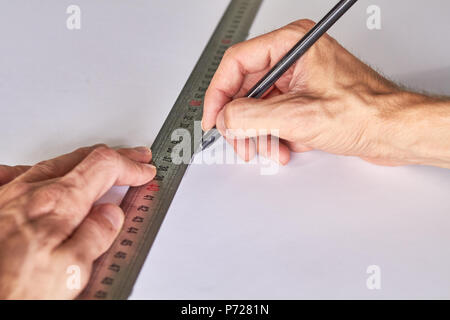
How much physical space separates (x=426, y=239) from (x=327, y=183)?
241 millimetres

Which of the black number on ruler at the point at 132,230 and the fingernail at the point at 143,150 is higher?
the fingernail at the point at 143,150

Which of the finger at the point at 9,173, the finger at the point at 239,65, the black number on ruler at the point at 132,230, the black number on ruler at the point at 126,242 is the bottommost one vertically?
the black number on ruler at the point at 126,242

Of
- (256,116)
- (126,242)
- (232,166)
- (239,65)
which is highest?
(239,65)

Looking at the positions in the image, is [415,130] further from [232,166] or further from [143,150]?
[143,150]

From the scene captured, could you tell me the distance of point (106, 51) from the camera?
149 cm

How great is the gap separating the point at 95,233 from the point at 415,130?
0.73m

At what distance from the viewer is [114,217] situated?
1.00m

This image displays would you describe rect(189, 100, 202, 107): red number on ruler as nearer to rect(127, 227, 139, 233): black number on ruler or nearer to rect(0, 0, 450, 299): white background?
rect(0, 0, 450, 299): white background

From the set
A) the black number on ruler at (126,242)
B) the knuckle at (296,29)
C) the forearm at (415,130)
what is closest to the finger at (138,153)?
the black number on ruler at (126,242)

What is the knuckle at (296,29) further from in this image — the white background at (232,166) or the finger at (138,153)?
the finger at (138,153)

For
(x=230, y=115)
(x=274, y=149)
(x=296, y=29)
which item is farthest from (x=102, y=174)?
(x=296, y=29)

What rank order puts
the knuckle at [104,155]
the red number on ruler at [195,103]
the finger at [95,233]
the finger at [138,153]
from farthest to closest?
the red number on ruler at [195,103], the finger at [138,153], the knuckle at [104,155], the finger at [95,233]

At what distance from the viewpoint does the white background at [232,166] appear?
0.96 metres
